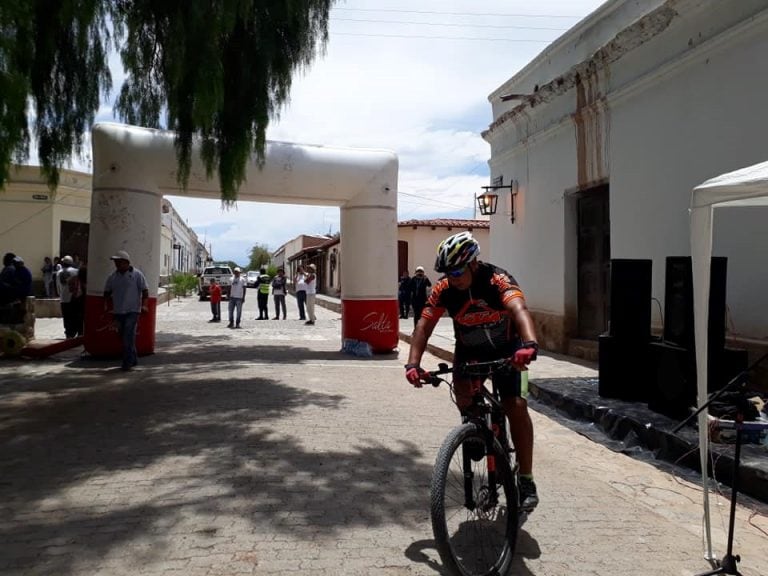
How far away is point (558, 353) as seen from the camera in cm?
1133

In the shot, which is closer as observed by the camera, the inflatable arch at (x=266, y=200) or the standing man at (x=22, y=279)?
the inflatable arch at (x=266, y=200)

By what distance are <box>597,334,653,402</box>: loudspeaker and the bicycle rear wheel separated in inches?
164

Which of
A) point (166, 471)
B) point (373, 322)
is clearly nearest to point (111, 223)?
point (373, 322)

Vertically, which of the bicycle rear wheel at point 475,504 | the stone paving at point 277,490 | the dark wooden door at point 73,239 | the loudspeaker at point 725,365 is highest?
the dark wooden door at point 73,239

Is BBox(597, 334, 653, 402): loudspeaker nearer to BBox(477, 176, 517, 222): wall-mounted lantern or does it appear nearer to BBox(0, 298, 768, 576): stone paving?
BBox(0, 298, 768, 576): stone paving

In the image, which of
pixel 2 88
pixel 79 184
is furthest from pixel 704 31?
pixel 79 184

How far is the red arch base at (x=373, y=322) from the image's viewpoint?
11.6m

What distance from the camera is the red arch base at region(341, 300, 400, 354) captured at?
11.6 meters

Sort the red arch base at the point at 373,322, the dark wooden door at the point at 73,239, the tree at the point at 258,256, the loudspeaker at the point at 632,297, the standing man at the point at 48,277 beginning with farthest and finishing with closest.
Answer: the tree at the point at 258,256 < the dark wooden door at the point at 73,239 < the standing man at the point at 48,277 < the red arch base at the point at 373,322 < the loudspeaker at the point at 632,297

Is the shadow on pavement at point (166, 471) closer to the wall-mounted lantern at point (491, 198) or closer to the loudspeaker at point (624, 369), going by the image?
the loudspeaker at point (624, 369)

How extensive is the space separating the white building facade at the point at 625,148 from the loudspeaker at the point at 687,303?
1016 millimetres

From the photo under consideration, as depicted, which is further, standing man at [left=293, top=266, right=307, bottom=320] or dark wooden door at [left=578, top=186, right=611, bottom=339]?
standing man at [left=293, top=266, right=307, bottom=320]

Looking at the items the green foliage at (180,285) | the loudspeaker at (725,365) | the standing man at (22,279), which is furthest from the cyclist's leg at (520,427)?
the green foliage at (180,285)

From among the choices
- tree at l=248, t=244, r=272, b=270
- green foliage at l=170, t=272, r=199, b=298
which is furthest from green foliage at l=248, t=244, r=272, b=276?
green foliage at l=170, t=272, r=199, b=298
